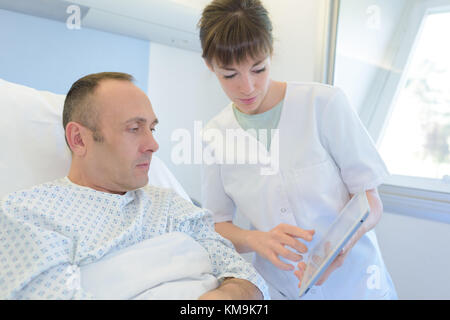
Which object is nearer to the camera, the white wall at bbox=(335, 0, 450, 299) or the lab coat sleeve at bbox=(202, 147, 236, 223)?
the lab coat sleeve at bbox=(202, 147, 236, 223)

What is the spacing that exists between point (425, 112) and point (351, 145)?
115cm

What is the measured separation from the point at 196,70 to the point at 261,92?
1.34m

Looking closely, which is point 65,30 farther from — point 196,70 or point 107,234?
point 107,234

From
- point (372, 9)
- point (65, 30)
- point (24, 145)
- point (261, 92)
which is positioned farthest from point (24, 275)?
point (372, 9)

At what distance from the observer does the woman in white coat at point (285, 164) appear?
1.09 m

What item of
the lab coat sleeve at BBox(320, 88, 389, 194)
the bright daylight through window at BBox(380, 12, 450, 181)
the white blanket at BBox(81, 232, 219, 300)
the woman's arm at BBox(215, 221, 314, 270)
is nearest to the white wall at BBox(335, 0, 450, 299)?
the bright daylight through window at BBox(380, 12, 450, 181)

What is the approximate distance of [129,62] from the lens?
79.9 inches

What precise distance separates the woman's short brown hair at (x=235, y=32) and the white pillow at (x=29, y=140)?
71 cm

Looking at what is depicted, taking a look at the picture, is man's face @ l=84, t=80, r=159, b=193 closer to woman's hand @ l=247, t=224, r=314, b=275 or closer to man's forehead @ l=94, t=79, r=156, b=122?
man's forehead @ l=94, t=79, r=156, b=122

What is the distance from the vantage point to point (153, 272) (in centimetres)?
93

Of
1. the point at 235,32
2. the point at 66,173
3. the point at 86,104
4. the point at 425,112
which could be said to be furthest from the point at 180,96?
the point at 425,112

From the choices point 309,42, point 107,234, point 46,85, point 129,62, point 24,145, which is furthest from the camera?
point 309,42

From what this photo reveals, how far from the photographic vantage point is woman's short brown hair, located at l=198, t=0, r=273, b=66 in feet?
3.42

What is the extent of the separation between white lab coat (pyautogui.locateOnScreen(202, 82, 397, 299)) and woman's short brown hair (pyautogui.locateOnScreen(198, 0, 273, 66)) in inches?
10.1
